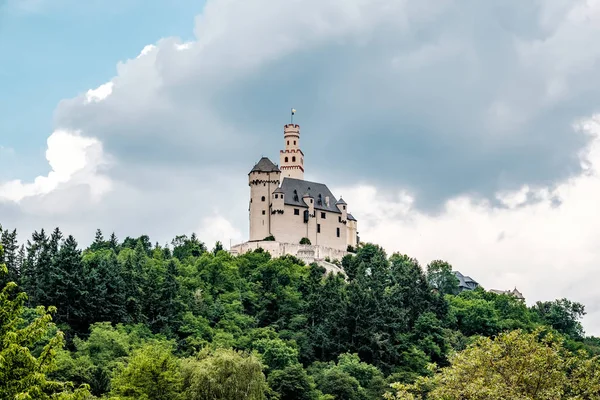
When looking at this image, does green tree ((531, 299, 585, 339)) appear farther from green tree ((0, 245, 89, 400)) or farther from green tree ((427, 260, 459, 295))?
green tree ((0, 245, 89, 400))

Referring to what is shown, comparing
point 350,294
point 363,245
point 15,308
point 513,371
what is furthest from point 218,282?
point 15,308

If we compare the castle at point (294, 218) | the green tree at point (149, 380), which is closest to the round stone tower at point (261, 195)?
the castle at point (294, 218)

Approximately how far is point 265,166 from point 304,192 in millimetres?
7037

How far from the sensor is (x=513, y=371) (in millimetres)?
34031

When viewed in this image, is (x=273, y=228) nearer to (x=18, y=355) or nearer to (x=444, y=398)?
(x=444, y=398)

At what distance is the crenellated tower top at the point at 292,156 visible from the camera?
13588cm

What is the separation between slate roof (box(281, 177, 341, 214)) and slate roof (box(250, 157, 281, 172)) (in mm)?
2793

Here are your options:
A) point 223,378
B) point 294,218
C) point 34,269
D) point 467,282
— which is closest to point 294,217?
point 294,218

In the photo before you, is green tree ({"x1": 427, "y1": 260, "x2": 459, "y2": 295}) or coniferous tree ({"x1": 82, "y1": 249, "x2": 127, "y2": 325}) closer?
coniferous tree ({"x1": 82, "y1": 249, "x2": 127, "y2": 325})

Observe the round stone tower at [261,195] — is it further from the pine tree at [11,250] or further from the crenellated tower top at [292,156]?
the pine tree at [11,250]

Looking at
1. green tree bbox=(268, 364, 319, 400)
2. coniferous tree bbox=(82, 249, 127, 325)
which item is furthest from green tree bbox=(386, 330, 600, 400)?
coniferous tree bbox=(82, 249, 127, 325)

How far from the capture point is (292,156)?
13688 cm

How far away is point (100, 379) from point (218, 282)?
39.0 meters

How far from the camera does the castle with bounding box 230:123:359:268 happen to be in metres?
121
